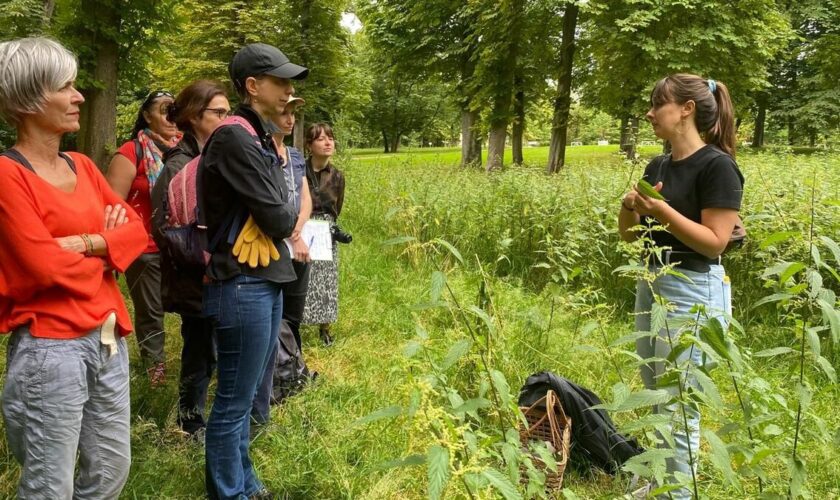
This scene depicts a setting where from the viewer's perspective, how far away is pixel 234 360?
2123 millimetres

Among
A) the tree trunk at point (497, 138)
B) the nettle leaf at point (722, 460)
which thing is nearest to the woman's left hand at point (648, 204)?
the nettle leaf at point (722, 460)

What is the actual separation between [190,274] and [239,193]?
1.06 meters

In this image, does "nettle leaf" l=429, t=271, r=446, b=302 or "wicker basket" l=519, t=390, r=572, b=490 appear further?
"wicker basket" l=519, t=390, r=572, b=490

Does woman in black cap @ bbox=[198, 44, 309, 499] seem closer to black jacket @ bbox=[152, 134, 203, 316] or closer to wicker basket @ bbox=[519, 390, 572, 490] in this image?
black jacket @ bbox=[152, 134, 203, 316]

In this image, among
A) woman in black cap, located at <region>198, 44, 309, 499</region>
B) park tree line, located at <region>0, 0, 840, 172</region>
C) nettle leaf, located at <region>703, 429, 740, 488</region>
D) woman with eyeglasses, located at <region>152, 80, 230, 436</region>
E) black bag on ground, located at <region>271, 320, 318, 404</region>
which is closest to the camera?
nettle leaf, located at <region>703, 429, 740, 488</region>

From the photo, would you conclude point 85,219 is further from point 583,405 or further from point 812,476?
point 812,476

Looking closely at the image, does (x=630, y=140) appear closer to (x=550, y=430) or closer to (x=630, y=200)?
(x=630, y=200)

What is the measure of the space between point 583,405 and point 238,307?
1827 millimetres

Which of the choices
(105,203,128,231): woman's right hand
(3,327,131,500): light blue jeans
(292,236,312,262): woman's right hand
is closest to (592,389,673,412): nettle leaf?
(292,236,312,262): woman's right hand

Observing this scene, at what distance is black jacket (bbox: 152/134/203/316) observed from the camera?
9.25 ft

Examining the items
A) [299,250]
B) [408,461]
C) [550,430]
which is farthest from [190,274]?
[550,430]

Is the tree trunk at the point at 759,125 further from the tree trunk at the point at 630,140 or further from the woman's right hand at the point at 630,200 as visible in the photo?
the woman's right hand at the point at 630,200

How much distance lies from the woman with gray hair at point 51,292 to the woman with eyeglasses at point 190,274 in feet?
3.41

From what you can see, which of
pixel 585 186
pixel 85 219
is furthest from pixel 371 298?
pixel 85 219
